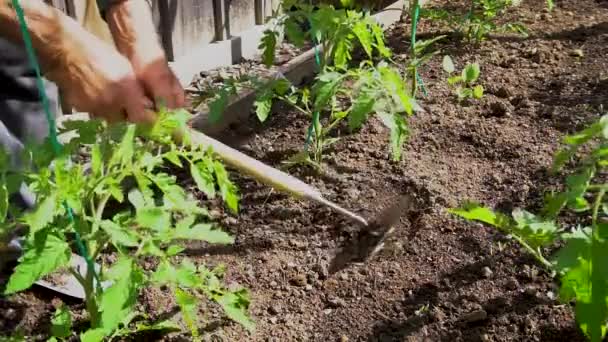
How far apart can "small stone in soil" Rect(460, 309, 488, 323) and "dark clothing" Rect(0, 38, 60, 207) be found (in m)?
1.68

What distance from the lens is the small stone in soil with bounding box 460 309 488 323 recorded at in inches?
84.8

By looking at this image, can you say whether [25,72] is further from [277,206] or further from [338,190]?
[338,190]

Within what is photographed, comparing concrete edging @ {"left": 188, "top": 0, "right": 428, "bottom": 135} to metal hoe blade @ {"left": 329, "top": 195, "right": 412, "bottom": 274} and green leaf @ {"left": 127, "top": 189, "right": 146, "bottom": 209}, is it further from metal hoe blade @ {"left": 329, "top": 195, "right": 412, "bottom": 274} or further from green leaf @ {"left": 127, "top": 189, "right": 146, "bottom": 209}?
green leaf @ {"left": 127, "top": 189, "right": 146, "bottom": 209}

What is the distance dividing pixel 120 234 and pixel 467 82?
2.39m

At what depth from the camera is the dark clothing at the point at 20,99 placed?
9.15ft

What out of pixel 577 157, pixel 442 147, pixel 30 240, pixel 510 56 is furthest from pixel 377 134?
pixel 30 240

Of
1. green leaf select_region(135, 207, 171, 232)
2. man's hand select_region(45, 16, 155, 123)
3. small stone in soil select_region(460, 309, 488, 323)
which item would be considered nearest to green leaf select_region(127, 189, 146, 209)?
green leaf select_region(135, 207, 171, 232)

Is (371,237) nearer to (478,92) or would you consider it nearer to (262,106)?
(262,106)

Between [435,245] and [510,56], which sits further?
[510,56]

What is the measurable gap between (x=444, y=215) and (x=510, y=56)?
1.60 metres

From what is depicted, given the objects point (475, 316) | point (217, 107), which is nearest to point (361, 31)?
point (217, 107)

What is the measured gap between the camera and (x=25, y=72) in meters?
2.85

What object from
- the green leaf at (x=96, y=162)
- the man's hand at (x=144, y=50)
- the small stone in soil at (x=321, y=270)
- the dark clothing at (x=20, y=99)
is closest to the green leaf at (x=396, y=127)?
the small stone in soil at (x=321, y=270)

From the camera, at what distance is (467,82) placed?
361 cm
